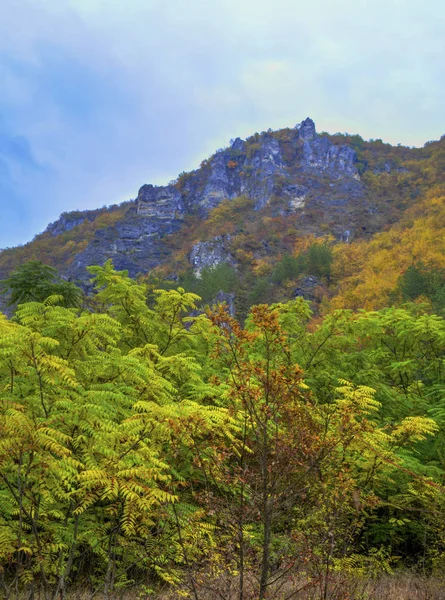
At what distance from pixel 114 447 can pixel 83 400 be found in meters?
0.93

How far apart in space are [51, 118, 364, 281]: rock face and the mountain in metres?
0.33

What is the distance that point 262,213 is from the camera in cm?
11956

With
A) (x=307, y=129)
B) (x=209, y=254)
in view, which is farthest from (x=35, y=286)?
(x=307, y=129)

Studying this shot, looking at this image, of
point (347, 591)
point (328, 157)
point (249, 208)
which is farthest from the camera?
point (328, 157)

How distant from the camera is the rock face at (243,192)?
379ft

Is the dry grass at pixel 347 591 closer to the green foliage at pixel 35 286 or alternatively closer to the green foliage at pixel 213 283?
the green foliage at pixel 35 286

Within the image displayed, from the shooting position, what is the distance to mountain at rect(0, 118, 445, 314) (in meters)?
95.4

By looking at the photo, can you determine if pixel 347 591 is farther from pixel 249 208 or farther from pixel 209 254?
pixel 249 208

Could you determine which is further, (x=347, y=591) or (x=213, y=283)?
(x=213, y=283)

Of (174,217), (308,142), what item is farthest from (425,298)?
(308,142)

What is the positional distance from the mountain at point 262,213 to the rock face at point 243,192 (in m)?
0.33

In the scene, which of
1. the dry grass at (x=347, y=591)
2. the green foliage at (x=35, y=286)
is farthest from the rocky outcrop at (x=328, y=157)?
the dry grass at (x=347, y=591)

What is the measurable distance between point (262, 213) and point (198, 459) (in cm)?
11851

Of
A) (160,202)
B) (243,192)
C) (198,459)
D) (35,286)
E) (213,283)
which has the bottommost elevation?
(198,459)
